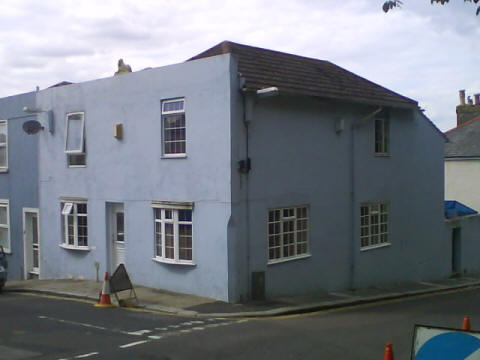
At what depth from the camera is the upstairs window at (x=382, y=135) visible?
19.5 m

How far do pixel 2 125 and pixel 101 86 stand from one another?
6210mm

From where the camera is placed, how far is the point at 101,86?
56.3 feet

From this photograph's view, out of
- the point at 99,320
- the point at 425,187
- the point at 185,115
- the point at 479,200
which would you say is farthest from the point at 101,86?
the point at 479,200

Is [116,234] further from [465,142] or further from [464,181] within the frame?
[465,142]

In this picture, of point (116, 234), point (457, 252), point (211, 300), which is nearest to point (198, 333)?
point (211, 300)

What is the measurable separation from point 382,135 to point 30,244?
12545 millimetres

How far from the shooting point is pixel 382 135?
19609 mm

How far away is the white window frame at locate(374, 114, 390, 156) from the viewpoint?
19.4 m

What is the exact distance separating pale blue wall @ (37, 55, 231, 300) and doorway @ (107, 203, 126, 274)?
20cm

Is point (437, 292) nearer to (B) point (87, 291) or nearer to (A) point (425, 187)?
(A) point (425, 187)

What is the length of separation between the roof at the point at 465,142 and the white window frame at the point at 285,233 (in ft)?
59.6

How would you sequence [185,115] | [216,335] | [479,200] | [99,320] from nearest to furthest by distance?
[216,335], [99,320], [185,115], [479,200]

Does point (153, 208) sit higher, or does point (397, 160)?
point (397, 160)

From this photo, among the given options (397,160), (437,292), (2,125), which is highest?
(2,125)
